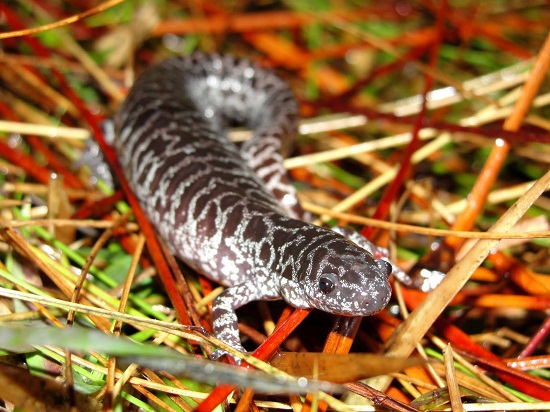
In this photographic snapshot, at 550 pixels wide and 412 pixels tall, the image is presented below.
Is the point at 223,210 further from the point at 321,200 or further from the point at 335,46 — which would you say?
the point at 335,46

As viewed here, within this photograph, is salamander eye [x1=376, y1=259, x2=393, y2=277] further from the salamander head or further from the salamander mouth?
the salamander mouth

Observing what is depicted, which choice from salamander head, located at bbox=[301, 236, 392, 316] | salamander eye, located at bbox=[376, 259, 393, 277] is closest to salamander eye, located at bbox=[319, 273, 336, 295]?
salamander head, located at bbox=[301, 236, 392, 316]

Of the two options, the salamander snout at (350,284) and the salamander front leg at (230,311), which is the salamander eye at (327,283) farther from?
the salamander front leg at (230,311)

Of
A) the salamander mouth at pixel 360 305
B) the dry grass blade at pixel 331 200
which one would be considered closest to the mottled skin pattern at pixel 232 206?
the salamander mouth at pixel 360 305

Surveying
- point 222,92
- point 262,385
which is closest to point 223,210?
point 262,385

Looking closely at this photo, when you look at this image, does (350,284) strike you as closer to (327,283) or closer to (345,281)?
(345,281)

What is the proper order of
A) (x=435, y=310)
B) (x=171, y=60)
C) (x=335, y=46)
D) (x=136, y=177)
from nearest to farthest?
(x=435, y=310) < (x=136, y=177) < (x=171, y=60) < (x=335, y=46)

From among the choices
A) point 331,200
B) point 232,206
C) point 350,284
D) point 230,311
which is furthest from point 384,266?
point 331,200

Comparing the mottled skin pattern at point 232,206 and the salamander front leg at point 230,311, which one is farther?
the salamander front leg at point 230,311
